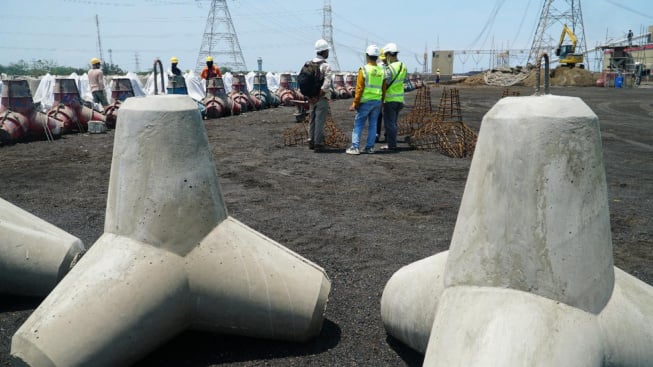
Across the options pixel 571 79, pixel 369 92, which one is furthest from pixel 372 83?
pixel 571 79

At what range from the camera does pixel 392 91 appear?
9.91 m

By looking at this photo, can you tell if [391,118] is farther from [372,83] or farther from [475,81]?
[475,81]

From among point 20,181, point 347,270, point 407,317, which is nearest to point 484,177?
point 407,317

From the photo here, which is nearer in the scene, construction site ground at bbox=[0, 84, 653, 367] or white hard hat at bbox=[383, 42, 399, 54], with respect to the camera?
construction site ground at bbox=[0, 84, 653, 367]

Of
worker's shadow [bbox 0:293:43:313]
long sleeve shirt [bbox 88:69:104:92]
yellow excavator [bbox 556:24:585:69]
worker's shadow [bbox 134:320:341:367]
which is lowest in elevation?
worker's shadow [bbox 134:320:341:367]

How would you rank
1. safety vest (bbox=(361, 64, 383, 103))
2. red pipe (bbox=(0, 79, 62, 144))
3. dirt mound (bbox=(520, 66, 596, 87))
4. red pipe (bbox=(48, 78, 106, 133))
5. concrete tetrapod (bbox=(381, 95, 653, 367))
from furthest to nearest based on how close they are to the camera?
dirt mound (bbox=(520, 66, 596, 87)) < red pipe (bbox=(48, 78, 106, 133)) < red pipe (bbox=(0, 79, 62, 144)) < safety vest (bbox=(361, 64, 383, 103)) < concrete tetrapod (bbox=(381, 95, 653, 367))

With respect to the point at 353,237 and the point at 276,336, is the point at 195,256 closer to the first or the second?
the point at 276,336

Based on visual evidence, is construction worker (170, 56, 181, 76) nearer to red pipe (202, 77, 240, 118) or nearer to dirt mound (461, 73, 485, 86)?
red pipe (202, 77, 240, 118)

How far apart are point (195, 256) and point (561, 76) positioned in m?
46.7

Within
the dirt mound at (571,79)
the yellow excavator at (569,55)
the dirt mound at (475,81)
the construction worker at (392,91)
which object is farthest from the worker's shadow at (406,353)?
the yellow excavator at (569,55)

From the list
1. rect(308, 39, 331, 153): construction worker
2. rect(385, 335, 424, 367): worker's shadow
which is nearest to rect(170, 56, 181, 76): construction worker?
rect(308, 39, 331, 153): construction worker

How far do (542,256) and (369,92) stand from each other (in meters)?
7.43

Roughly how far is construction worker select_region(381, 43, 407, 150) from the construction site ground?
47 cm

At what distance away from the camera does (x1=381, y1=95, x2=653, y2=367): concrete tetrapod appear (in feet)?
7.18
